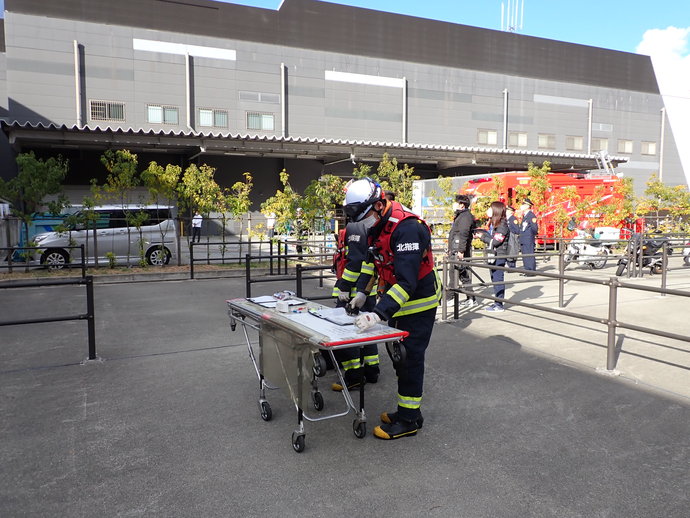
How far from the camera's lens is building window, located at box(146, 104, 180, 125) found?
28.8 metres

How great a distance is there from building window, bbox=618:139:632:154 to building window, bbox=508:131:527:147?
26.5 feet

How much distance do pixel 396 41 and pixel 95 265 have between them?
84.0 feet

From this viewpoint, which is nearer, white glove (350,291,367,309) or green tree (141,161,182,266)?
white glove (350,291,367,309)

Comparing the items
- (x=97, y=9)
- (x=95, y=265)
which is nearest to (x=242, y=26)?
(x=97, y=9)

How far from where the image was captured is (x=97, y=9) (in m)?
28.0

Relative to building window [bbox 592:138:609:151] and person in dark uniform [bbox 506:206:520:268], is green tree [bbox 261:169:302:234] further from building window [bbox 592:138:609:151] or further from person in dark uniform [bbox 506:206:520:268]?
building window [bbox 592:138:609:151]

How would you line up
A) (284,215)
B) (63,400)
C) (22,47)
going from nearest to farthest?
1. (63,400)
2. (284,215)
3. (22,47)

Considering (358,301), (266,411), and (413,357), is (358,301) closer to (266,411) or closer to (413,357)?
(413,357)

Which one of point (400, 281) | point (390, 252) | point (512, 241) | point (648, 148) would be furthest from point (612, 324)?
point (648, 148)

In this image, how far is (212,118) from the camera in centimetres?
3002

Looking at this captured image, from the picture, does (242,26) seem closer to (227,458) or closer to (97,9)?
(97,9)

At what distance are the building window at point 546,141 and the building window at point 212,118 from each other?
21.1 metres

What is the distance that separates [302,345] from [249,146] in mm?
22382

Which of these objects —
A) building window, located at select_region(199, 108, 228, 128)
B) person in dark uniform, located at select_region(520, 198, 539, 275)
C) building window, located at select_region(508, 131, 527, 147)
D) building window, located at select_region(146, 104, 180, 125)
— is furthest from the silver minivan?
building window, located at select_region(508, 131, 527, 147)
